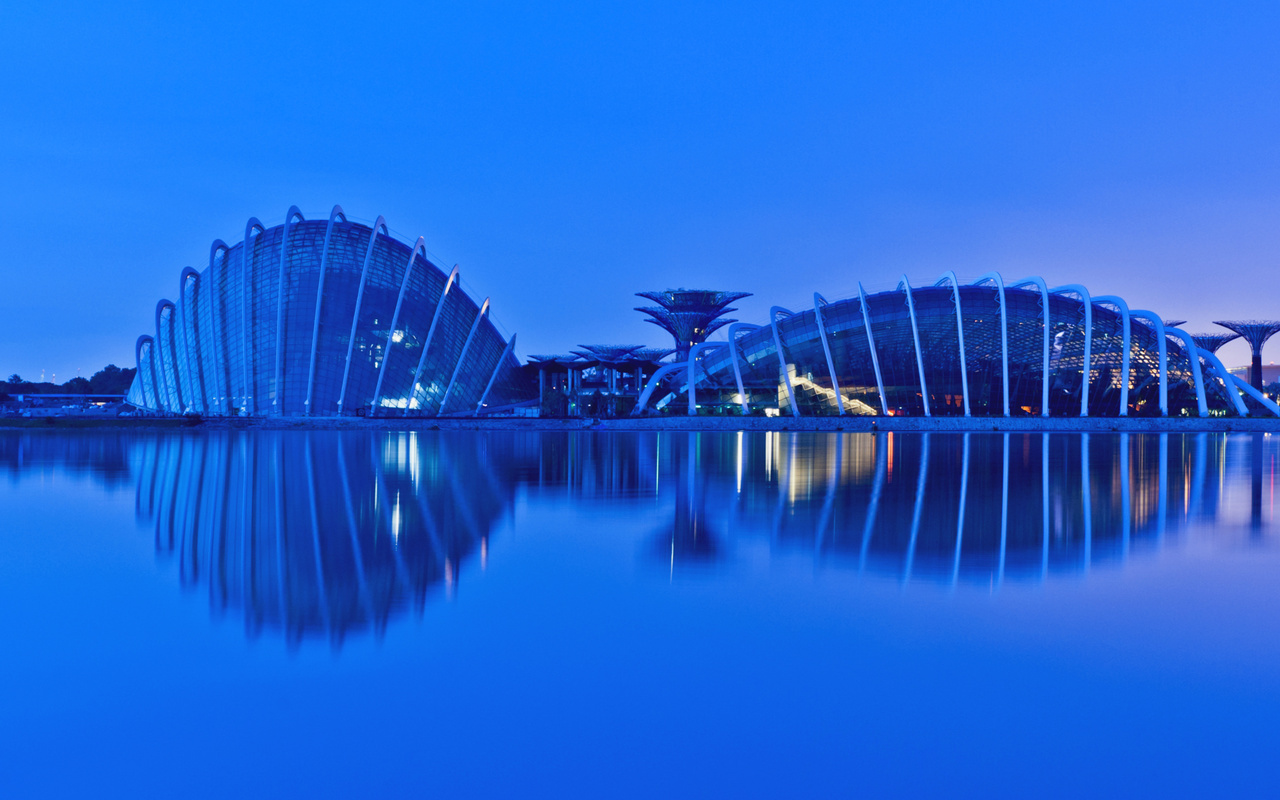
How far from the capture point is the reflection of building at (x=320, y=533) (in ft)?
25.9

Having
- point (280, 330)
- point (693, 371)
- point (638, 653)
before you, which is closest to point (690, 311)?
point (693, 371)

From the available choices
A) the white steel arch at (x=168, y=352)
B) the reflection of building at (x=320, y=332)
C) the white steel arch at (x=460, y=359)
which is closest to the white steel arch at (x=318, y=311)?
the reflection of building at (x=320, y=332)

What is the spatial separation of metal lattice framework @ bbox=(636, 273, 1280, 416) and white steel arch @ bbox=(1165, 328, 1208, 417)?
4.9 inches

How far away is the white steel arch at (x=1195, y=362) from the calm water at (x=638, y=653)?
209 feet

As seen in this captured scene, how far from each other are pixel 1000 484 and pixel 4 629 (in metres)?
17.3

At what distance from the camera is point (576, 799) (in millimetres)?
4246

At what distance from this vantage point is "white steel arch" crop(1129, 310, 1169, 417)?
Result: 71688mm

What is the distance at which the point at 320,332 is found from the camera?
7856 centimetres

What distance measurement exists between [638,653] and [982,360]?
73469 mm

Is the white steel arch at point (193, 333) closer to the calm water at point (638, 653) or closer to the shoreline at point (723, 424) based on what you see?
the shoreline at point (723, 424)

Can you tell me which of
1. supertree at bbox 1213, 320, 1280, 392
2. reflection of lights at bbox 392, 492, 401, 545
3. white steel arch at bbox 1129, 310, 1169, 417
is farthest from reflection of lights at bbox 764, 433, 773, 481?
supertree at bbox 1213, 320, 1280, 392

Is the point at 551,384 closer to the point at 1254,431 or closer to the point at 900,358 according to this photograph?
the point at 900,358

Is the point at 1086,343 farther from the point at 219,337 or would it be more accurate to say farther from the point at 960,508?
the point at 219,337

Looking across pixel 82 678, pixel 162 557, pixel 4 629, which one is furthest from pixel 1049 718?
pixel 162 557
